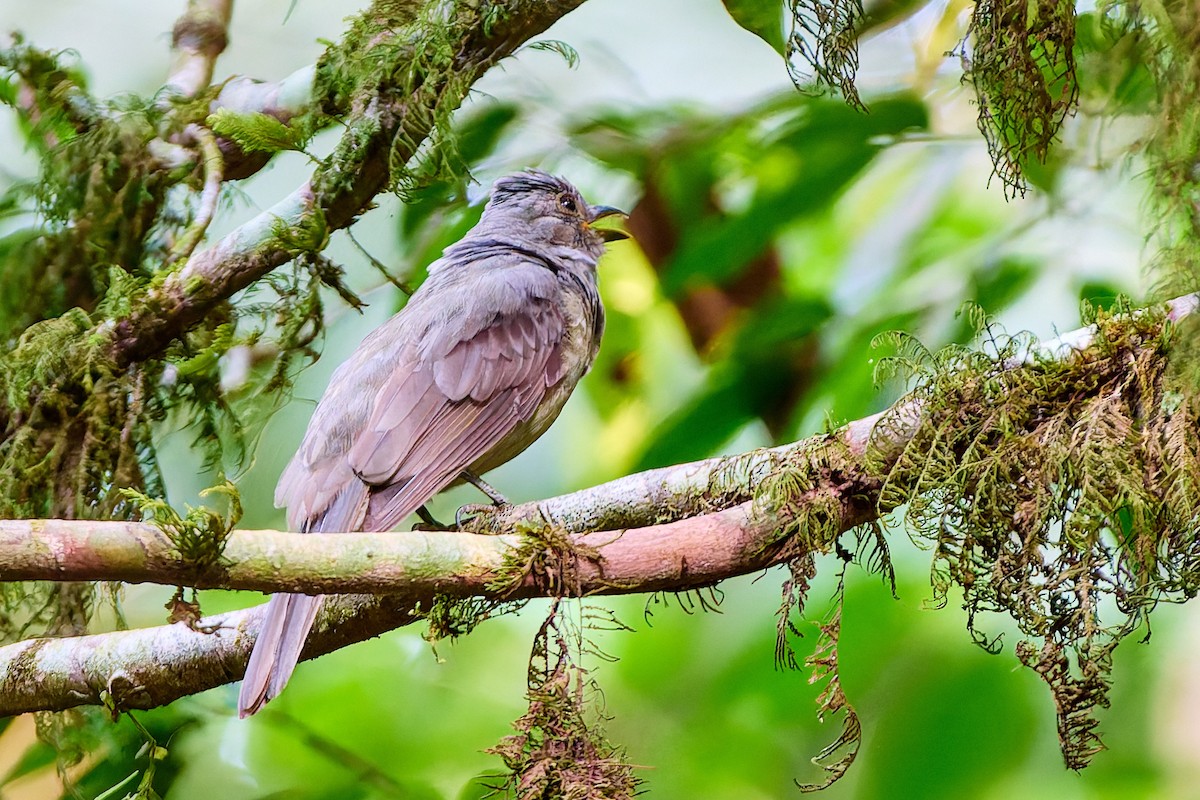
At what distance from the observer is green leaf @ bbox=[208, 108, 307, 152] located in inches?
103

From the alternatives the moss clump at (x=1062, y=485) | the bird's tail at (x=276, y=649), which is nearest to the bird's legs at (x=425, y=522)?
the bird's tail at (x=276, y=649)

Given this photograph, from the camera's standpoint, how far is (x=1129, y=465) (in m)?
1.69

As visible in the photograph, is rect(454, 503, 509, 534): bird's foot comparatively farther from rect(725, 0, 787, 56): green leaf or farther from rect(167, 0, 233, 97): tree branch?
rect(167, 0, 233, 97): tree branch

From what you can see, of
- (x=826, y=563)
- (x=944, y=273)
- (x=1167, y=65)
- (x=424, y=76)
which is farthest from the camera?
(x=826, y=563)

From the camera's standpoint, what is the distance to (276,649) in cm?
206

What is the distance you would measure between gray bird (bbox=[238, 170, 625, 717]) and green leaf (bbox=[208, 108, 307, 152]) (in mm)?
521

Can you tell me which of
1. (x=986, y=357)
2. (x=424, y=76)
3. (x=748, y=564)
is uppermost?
(x=424, y=76)

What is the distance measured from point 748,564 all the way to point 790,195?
1.47m

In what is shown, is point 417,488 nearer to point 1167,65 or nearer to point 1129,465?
point 1129,465

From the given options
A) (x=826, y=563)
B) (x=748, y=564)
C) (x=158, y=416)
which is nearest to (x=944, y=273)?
(x=826, y=563)

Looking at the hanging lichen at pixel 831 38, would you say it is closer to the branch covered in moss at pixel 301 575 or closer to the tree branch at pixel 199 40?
the branch covered in moss at pixel 301 575

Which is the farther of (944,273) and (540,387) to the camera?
(944,273)

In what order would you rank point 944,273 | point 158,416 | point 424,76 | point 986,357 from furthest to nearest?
point 944,273 → point 158,416 → point 424,76 → point 986,357

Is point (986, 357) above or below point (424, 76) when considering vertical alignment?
below
